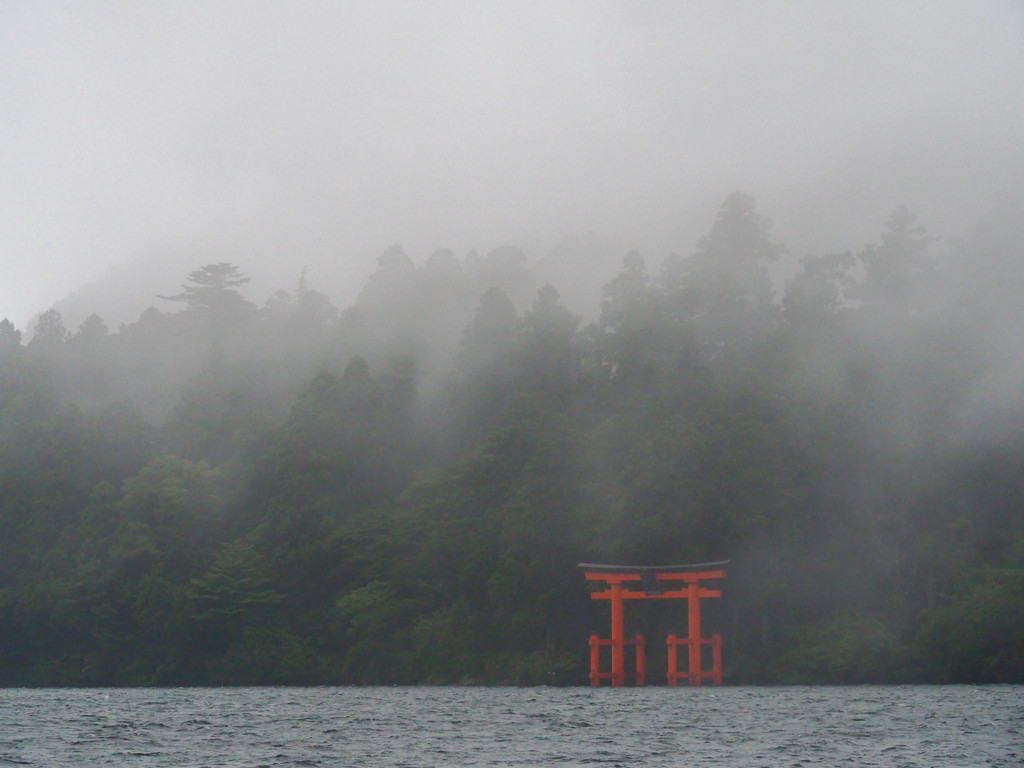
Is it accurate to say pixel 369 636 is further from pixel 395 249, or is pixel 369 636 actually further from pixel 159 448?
pixel 395 249

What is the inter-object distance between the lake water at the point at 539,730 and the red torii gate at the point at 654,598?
28.0 feet

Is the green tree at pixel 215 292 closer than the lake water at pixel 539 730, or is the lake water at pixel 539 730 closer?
the lake water at pixel 539 730

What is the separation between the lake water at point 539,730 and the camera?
3031 centimetres

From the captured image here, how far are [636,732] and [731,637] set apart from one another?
113 feet

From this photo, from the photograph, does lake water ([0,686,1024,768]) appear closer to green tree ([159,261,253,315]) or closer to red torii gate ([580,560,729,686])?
red torii gate ([580,560,729,686])

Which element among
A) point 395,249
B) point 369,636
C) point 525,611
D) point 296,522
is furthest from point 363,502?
point 395,249

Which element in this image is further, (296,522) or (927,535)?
(296,522)

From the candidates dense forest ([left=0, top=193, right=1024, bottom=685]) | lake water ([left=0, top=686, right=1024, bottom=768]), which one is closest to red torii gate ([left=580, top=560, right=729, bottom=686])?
dense forest ([left=0, top=193, right=1024, bottom=685])

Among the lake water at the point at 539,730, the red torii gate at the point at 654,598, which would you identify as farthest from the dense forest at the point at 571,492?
the lake water at the point at 539,730

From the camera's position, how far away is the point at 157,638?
8156cm

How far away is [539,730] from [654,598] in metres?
30.6

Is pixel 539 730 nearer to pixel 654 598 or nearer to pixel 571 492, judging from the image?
pixel 654 598

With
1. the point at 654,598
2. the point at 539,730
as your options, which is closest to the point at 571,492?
the point at 654,598

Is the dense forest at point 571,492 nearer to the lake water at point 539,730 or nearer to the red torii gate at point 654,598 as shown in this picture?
the red torii gate at point 654,598
